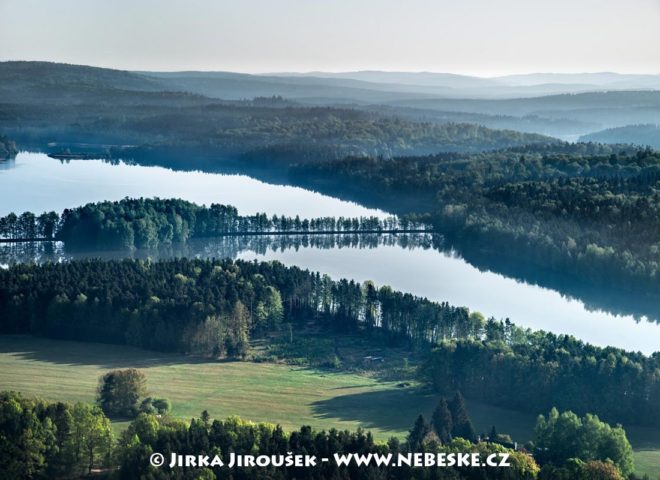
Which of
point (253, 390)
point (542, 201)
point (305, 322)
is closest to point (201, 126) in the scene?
point (542, 201)

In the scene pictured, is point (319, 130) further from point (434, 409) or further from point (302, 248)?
point (434, 409)

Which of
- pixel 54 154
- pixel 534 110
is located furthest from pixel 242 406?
pixel 534 110

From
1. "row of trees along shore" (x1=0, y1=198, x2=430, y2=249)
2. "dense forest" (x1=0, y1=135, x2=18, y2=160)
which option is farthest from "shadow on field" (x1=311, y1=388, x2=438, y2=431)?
"dense forest" (x1=0, y1=135, x2=18, y2=160)

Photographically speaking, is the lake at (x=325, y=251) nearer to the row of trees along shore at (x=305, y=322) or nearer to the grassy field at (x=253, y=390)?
the row of trees along shore at (x=305, y=322)

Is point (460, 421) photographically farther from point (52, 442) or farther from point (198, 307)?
point (198, 307)

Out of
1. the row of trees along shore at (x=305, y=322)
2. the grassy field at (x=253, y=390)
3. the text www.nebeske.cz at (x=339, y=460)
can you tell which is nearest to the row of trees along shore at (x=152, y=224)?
the row of trees along shore at (x=305, y=322)

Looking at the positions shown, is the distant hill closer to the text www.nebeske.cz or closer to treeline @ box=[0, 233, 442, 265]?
treeline @ box=[0, 233, 442, 265]

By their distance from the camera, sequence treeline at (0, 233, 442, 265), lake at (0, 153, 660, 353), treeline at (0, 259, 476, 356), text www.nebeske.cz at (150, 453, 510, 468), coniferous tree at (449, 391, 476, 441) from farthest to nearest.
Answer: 1. treeline at (0, 233, 442, 265)
2. lake at (0, 153, 660, 353)
3. treeline at (0, 259, 476, 356)
4. coniferous tree at (449, 391, 476, 441)
5. text www.nebeske.cz at (150, 453, 510, 468)
